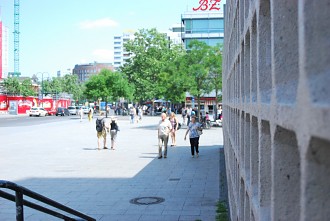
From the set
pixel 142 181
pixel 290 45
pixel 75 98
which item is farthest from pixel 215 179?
pixel 75 98

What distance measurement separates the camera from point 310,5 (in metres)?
0.98

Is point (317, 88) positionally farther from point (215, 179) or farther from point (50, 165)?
point (50, 165)

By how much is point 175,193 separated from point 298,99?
8.42 m

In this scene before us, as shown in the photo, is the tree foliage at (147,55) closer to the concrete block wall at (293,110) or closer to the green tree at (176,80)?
the green tree at (176,80)

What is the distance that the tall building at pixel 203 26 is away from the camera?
6500cm

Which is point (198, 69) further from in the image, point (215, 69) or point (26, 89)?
point (26, 89)

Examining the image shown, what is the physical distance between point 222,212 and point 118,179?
4236 mm

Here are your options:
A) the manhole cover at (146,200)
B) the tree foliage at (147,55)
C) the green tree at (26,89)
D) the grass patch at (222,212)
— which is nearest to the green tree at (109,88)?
the tree foliage at (147,55)

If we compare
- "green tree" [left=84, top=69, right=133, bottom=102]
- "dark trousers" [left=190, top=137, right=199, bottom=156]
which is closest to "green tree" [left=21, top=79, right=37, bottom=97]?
"green tree" [left=84, top=69, right=133, bottom=102]

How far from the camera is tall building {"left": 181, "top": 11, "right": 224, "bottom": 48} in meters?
65.0

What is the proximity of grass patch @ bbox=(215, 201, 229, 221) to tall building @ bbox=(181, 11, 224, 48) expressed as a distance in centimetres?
5789

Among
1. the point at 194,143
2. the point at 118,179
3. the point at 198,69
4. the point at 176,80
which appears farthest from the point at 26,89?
the point at 118,179

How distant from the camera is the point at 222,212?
749cm

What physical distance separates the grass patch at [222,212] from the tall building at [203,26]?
57.9 m
